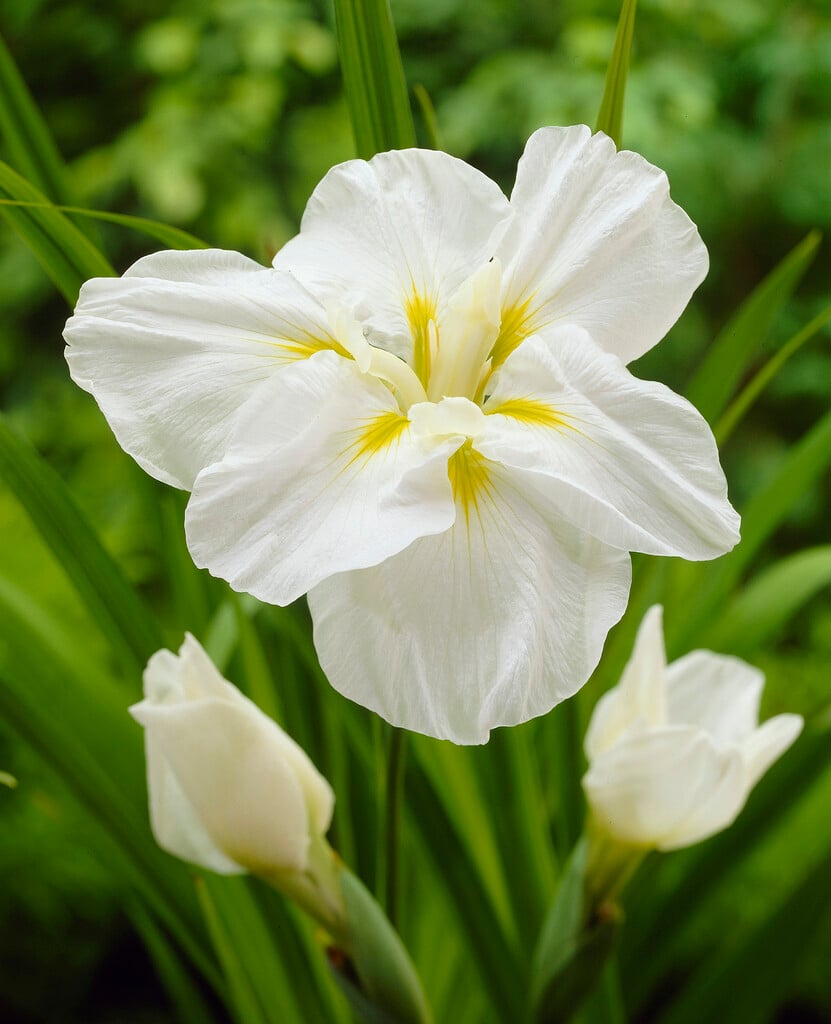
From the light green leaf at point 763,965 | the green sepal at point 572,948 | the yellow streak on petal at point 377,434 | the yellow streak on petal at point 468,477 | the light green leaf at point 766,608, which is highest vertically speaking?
the yellow streak on petal at point 377,434

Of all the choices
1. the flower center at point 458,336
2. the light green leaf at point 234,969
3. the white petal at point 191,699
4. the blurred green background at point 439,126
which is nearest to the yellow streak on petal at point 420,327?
the flower center at point 458,336

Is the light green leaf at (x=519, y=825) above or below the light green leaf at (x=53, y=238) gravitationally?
below

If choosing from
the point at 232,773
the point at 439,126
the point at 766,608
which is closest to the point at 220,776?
the point at 232,773

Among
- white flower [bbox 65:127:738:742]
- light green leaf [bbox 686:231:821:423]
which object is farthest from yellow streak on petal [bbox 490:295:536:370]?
light green leaf [bbox 686:231:821:423]

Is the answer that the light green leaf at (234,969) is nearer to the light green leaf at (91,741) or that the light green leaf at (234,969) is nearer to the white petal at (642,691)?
the light green leaf at (91,741)

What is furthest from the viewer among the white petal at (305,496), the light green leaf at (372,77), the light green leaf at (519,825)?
the light green leaf at (519,825)

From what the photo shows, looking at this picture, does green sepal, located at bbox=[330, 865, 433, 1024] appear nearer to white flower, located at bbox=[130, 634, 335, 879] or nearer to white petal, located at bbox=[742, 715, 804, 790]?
white flower, located at bbox=[130, 634, 335, 879]

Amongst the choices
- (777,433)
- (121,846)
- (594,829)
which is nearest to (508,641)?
(594,829)
